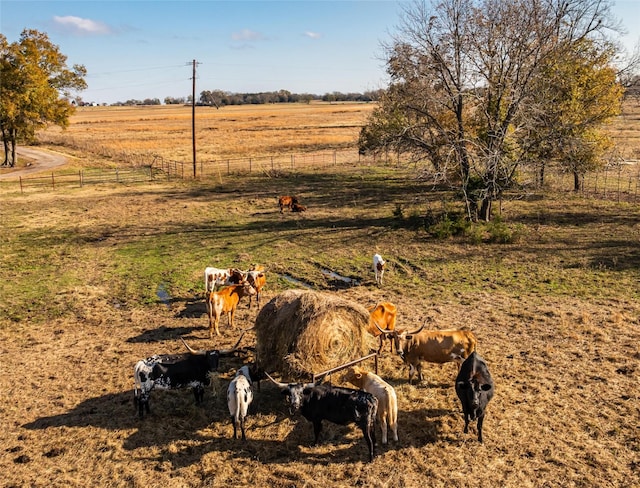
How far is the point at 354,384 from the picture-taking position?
8664mm

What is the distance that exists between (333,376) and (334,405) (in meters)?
1.68

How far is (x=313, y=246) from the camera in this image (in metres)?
19.5

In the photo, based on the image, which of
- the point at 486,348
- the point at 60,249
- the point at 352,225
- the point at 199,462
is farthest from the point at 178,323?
the point at 352,225

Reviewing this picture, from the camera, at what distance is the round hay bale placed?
9.02 metres

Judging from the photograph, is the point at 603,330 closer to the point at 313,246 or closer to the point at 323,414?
the point at 323,414

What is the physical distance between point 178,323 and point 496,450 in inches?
321

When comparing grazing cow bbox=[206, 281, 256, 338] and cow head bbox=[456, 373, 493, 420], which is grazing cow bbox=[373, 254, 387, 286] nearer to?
grazing cow bbox=[206, 281, 256, 338]

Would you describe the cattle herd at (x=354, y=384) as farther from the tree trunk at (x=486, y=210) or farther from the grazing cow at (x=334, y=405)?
the tree trunk at (x=486, y=210)

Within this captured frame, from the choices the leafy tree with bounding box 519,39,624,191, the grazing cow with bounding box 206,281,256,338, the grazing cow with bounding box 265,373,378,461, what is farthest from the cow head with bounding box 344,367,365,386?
the leafy tree with bounding box 519,39,624,191

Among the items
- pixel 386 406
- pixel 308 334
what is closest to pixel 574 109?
pixel 308 334

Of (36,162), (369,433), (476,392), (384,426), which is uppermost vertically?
(36,162)

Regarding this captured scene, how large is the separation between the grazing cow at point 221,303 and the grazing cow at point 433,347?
4.44 m

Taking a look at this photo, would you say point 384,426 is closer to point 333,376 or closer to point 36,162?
point 333,376

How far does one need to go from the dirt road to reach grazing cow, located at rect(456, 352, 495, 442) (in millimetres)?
39799
